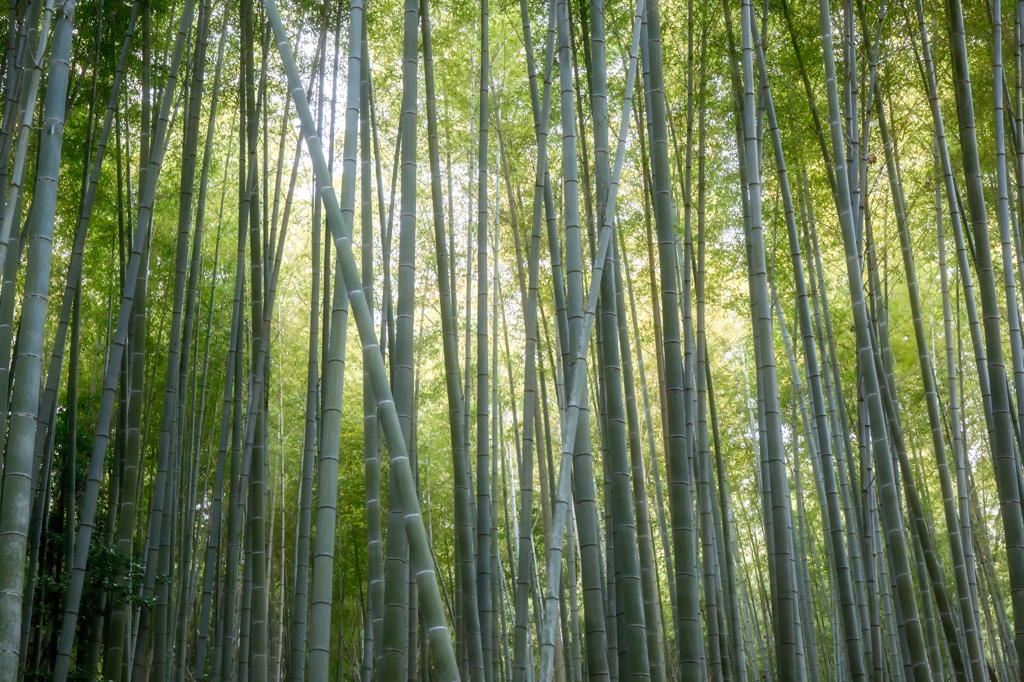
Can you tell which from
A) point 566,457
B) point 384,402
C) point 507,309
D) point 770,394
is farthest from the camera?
point 507,309

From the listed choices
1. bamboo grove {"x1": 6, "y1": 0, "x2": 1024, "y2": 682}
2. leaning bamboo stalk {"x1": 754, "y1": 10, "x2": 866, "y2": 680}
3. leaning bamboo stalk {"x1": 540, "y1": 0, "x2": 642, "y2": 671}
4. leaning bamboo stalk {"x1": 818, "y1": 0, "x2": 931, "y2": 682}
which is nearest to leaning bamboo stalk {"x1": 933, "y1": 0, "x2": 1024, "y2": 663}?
bamboo grove {"x1": 6, "y1": 0, "x2": 1024, "y2": 682}

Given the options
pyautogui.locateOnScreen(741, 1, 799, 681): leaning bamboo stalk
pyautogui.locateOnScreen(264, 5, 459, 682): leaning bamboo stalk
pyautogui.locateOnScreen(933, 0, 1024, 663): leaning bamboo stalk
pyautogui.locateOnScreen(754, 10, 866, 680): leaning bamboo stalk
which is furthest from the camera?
pyautogui.locateOnScreen(754, 10, 866, 680): leaning bamboo stalk

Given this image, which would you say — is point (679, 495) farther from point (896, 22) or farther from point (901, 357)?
point (901, 357)

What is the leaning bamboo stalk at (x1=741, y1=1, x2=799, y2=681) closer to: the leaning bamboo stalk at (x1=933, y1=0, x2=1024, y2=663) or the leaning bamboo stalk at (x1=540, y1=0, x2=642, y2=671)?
the leaning bamboo stalk at (x1=540, y1=0, x2=642, y2=671)

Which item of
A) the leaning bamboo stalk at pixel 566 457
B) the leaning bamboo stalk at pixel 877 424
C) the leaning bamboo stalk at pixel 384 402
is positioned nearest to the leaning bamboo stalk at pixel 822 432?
the leaning bamboo stalk at pixel 877 424

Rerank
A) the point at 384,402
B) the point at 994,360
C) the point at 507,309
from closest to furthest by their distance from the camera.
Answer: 1. the point at 384,402
2. the point at 994,360
3. the point at 507,309

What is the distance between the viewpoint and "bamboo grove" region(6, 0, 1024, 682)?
2217 millimetres

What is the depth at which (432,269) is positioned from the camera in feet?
24.1

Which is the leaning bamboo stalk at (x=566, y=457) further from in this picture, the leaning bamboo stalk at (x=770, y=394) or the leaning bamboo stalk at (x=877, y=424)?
the leaning bamboo stalk at (x=877, y=424)

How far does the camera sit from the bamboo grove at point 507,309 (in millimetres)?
2217

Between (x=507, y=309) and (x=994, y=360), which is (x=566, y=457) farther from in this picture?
(x=507, y=309)

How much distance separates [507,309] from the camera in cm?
796

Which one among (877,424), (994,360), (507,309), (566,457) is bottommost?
(566,457)

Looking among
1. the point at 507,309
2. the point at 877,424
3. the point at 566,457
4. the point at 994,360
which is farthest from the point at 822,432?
the point at 507,309
